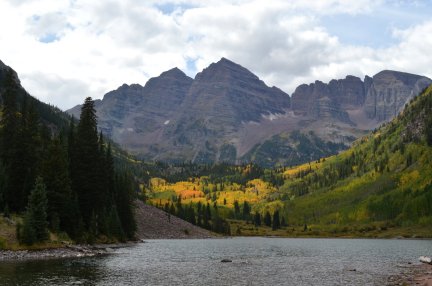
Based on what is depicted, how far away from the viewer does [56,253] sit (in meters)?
89.8

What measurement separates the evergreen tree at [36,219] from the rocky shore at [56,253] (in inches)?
115

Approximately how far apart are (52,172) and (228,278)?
5301 centimetres

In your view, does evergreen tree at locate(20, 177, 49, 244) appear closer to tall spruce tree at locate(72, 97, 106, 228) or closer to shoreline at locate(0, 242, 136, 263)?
shoreline at locate(0, 242, 136, 263)

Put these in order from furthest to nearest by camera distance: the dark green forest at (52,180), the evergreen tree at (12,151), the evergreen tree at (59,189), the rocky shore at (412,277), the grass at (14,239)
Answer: the evergreen tree at (12,151) < the evergreen tree at (59,189) < the dark green forest at (52,180) < the grass at (14,239) < the rocky shore at (412,277)

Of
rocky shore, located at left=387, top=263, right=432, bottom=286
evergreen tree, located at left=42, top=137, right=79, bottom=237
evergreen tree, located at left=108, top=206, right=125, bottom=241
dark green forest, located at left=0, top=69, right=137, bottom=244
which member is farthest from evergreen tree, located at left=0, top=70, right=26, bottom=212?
rocky shore, located at left=387, top=263, right=432, bottom=286

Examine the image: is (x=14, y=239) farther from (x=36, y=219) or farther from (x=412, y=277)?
(x=412, y=277)

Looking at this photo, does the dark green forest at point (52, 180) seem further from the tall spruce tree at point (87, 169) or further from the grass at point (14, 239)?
the grass at point (14, 239)

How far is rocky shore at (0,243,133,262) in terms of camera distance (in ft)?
269

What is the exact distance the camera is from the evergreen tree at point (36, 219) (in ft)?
287

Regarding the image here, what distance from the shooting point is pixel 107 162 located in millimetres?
144500

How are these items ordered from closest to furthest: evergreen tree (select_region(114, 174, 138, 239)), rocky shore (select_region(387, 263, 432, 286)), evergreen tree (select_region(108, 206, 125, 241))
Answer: rocky shore (select_region(387, 263, 432, 286)) → evergreen tree (select_region(108, 206, 125, 241)) → evergreen tree (select_region(114, 174, 138, 239))

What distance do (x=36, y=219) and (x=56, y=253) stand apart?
732 centimetres

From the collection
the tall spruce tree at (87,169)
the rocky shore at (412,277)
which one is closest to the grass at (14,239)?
the tall spruce tree at (87,169)

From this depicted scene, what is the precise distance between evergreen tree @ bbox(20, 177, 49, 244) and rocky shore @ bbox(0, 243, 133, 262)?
115 inches
